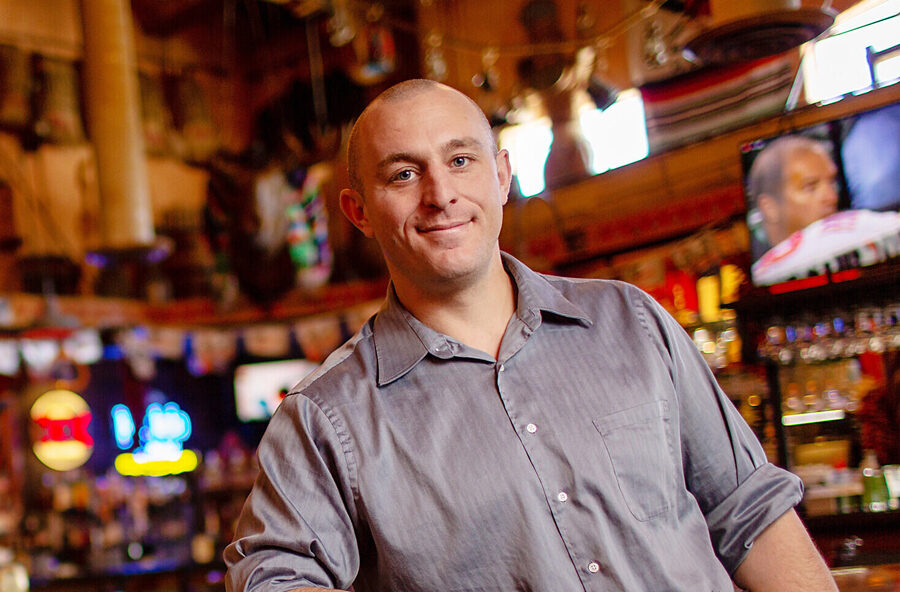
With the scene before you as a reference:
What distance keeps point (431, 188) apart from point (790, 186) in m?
3.65

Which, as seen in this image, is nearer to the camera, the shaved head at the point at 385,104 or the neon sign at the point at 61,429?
the shaved head at the point at 385,104

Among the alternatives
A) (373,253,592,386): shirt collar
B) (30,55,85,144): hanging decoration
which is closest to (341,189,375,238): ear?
(373,253,592,386): shirt collar

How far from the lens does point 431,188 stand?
163 centimetres

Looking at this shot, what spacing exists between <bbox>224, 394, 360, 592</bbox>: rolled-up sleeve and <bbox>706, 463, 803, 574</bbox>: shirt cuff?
0.67 metres

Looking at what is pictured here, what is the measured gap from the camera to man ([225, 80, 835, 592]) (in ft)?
4.98

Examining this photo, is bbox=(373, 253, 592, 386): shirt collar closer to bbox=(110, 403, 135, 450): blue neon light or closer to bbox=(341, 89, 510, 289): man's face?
bbox=(341, 89, 510, 289): man's face

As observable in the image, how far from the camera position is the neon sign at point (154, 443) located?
454 inches

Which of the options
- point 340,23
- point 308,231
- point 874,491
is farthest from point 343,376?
point 308,231

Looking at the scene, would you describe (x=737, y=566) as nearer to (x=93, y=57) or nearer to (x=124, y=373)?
(x=93, y=57)

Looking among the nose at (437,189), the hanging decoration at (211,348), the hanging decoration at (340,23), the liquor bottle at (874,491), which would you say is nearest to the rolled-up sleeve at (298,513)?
the nose at (437,189)

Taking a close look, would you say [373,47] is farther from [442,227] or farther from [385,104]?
[442,227]

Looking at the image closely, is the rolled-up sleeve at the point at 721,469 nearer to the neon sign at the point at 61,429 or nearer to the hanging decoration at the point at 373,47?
the hanging decoration at the point at 373,47

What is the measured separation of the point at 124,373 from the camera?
11.8 m

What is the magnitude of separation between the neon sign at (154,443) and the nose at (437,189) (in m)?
10.6
